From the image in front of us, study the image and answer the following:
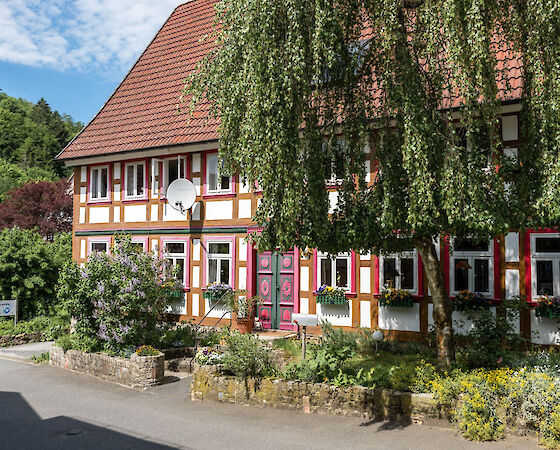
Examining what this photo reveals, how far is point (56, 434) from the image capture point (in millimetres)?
8070

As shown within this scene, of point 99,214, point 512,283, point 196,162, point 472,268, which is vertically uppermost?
point 196,162

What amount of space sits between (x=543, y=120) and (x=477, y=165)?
Answer: 3.18 ft

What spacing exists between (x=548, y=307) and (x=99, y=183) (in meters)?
13.6

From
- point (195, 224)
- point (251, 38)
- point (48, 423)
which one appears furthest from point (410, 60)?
point (195, 224)

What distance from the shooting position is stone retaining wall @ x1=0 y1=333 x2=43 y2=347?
15.2 m

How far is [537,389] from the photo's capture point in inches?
284

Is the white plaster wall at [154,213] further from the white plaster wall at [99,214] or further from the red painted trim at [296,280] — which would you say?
the red painted trim at [296,280]

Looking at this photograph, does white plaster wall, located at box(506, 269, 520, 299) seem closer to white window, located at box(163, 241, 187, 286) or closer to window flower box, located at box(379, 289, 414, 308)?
window flower box, located at box(379, 289, 414, 308)

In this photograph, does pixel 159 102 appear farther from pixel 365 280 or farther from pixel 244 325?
pixel 365 280

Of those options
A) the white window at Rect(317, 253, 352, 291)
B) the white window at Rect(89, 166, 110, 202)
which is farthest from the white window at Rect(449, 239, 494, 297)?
the white window at Rect(89, 166, 110, 202)

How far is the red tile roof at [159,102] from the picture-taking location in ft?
52.5

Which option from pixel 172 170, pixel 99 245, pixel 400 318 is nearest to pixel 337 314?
pixel 400 318

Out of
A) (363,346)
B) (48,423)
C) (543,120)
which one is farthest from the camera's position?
(363,346)

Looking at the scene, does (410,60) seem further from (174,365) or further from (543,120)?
(174,365)
